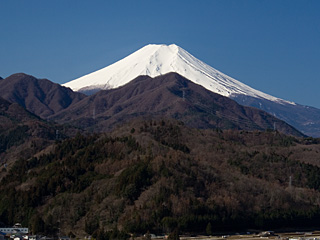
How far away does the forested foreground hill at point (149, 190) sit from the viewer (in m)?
68.1

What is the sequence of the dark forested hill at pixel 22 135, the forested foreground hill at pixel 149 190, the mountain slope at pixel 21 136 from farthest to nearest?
1. the dark forested hill at pixel 22 135
2. the mountain slope at pixel 21 136
3. the forested foreground hill at pixel 149 190

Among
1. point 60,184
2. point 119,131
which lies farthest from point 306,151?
point 60,184

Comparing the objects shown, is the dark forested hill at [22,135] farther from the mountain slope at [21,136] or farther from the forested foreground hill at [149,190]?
the forested foreground hill at [149,190]

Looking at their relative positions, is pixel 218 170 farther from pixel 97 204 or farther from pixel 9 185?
pixel 9 185

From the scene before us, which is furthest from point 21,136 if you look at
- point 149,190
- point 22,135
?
point 149,190

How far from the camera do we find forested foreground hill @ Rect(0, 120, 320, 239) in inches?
2680

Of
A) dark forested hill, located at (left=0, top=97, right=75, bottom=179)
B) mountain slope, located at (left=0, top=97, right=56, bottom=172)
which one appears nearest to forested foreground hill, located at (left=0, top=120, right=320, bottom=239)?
mountain slope, located at (left=0, top=97, right=56, bottom=172)

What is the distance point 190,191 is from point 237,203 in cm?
538

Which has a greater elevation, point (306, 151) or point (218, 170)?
point (306, 151)

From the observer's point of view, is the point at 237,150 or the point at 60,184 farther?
the point at 237,150

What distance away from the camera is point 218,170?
279 ft

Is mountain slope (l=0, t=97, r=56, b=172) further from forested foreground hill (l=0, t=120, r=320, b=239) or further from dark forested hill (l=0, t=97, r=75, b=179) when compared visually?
forested foreground hill (l=0, t=120, r=320, b=239)

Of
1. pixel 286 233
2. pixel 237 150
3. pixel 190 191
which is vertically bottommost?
pixel 286 233

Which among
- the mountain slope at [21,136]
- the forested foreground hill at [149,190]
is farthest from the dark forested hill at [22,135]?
the forested foreground hill at [149,190]
